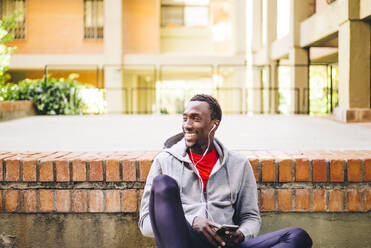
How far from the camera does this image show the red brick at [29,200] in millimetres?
2785

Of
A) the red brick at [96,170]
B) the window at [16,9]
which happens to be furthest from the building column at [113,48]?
the red brick at [96,170]

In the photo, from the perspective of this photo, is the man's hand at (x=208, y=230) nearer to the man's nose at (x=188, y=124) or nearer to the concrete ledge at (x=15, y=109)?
the man's nose at (x=188, y=124)

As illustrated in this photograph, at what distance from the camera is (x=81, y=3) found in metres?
20.8

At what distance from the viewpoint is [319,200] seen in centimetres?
273

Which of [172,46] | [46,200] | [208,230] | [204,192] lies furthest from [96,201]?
[172,46]

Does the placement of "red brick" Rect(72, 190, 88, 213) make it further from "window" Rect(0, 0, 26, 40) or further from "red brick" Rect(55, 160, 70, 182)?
"window" Rect(0, 0, 26, 40)

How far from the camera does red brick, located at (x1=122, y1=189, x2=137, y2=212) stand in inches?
108

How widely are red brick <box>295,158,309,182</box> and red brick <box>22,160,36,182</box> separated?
68.7 inches

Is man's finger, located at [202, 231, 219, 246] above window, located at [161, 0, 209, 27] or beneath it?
beneath

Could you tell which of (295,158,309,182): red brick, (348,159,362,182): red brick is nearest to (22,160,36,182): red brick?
(295,158,309,182): red brick

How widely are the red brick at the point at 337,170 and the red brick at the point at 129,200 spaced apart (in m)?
1.30

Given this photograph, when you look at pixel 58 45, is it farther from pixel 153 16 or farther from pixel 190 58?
pixel 190 58

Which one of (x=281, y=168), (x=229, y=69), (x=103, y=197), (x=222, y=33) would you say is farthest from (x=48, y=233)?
(x=222, y=33)

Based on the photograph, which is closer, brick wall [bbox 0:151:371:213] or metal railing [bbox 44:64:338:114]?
brick wall [bbox 0:151:371:213]
